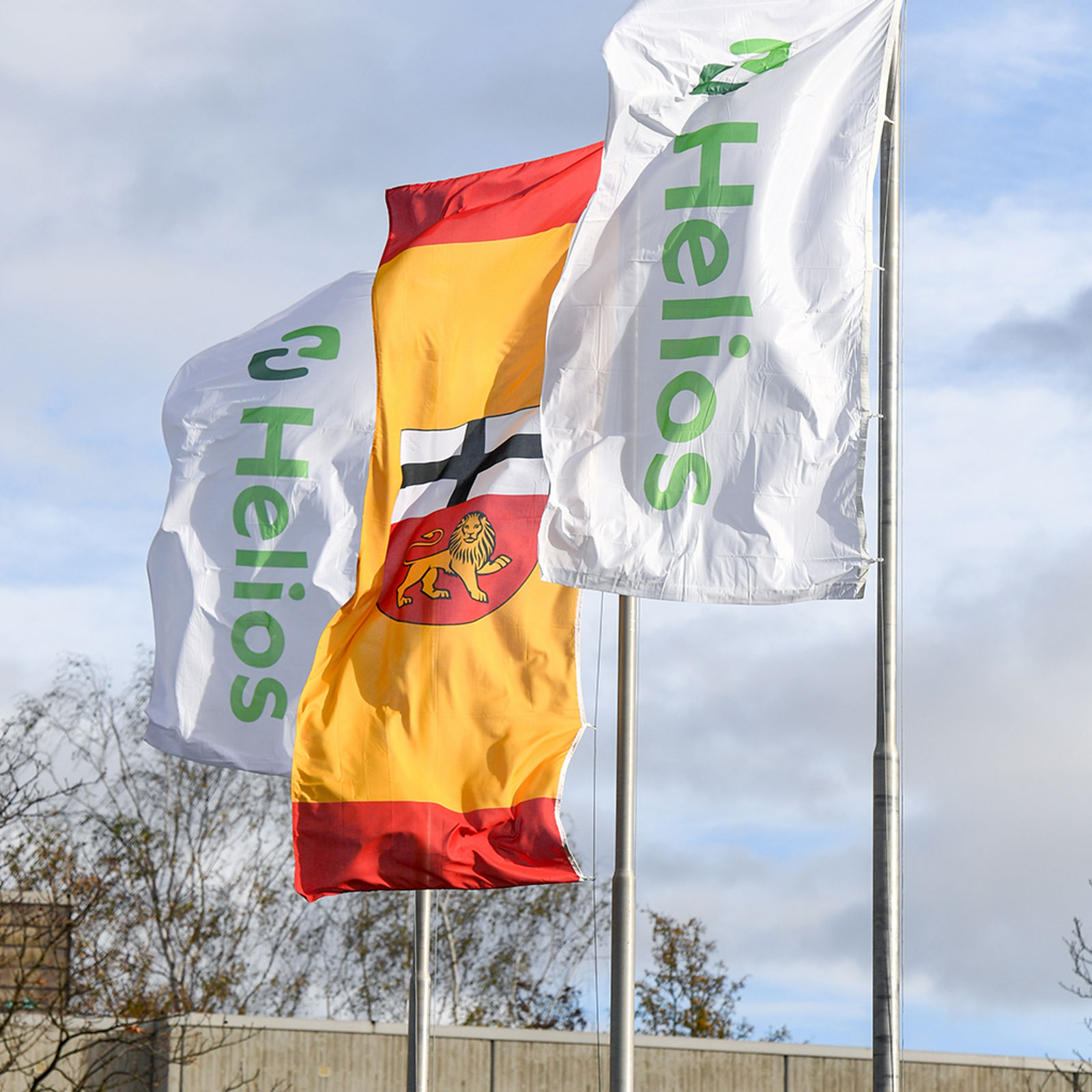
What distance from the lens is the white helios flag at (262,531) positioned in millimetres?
18891

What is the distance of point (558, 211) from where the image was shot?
1567 centimetres

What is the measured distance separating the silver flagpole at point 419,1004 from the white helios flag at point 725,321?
8.05 meters

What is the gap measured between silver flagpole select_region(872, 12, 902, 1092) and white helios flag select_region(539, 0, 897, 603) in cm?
39

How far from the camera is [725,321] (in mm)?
11492

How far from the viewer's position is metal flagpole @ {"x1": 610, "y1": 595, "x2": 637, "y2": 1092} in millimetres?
13695

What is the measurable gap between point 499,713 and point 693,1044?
48.8ft

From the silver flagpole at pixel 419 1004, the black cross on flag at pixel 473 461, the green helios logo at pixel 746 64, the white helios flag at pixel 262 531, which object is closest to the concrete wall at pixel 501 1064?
the silver flagpole at pixel 419 1004

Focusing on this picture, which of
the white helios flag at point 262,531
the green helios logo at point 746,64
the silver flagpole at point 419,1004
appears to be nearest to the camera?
the green helios logo at point 746,64

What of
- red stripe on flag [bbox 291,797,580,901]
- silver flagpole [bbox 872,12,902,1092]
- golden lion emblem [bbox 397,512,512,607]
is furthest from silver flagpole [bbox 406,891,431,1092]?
silver flagpole [bbox 872,12,902,1092]

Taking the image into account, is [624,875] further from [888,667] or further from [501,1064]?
[501,1064]

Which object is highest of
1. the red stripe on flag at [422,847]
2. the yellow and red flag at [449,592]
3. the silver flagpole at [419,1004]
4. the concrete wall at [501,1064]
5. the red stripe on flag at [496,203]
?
the red stripe on flag at [496,203]

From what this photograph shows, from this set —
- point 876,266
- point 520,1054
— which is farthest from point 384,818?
point 520,1054

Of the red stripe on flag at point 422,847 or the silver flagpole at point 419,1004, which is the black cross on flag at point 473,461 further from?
the silver flagpole at point 419,1004

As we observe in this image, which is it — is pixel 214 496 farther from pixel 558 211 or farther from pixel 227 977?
pixel 227 977
